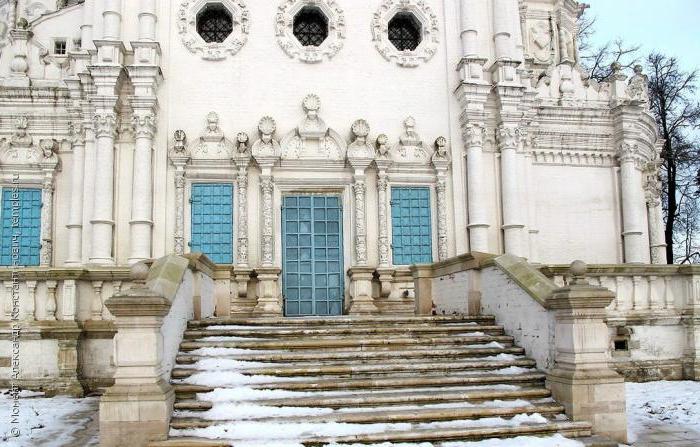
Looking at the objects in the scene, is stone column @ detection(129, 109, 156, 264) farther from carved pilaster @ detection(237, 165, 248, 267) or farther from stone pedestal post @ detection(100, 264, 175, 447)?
stone pedestal post @ detection(100, 264, 175, 447)

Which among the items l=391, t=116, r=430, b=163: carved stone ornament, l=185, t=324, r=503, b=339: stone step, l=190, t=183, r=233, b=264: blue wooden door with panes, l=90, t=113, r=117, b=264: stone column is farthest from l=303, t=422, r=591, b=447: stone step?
l=391, t=116, r=430, b=163: carved stone ornament

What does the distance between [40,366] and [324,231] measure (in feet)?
23.1

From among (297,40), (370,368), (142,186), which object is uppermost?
(297,40)

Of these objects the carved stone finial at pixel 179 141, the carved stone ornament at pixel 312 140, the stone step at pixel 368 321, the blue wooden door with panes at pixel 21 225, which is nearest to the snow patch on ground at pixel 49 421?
the stone step at pixel 368 321

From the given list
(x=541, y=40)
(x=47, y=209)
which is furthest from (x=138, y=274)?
(x=541, y=40)

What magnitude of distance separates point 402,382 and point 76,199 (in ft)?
32.8

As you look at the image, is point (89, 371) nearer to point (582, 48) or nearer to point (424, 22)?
point (424, 22)

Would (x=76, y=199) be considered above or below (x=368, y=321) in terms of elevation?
above

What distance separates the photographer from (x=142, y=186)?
15344 mm

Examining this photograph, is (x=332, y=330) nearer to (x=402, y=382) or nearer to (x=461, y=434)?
(x=402, y=382)

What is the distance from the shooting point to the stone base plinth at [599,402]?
8367 millimetres

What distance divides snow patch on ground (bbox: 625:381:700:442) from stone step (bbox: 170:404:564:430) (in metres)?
1.61

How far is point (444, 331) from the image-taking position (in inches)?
425

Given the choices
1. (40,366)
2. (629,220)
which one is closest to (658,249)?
(629,220)
